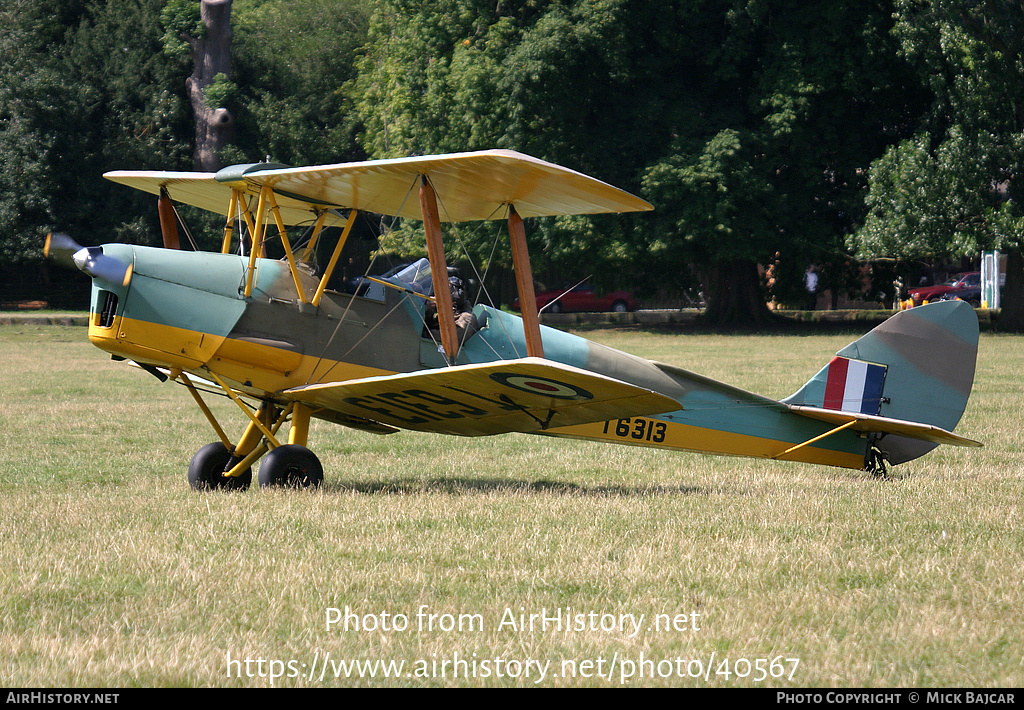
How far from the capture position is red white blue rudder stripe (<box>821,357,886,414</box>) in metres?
8.57

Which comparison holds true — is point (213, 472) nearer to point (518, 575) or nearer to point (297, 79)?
point (518, 575)

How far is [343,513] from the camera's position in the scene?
658cm

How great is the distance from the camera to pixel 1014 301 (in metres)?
30.7

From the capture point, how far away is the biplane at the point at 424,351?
7.07 metres

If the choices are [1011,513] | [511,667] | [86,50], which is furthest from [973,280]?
[511,667]

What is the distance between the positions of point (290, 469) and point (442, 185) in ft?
8.30

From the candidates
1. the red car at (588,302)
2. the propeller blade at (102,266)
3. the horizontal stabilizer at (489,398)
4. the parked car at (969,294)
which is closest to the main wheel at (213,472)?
the horizontal stabilizer at (489,398)

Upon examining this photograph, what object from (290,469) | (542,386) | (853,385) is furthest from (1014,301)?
(290,469)

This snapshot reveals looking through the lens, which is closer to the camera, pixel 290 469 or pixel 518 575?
pixel 518 575

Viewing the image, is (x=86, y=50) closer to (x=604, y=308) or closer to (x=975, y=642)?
(x=604, y=308)

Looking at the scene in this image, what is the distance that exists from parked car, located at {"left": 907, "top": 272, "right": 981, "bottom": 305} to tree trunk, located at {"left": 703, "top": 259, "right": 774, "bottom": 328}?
12240 mm

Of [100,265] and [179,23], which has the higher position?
[179,23]

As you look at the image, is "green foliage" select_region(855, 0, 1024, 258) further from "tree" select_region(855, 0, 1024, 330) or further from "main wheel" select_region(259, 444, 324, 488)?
"main wheel" select_region(259, 444, 324, 488)

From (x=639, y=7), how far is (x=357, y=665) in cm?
3082
